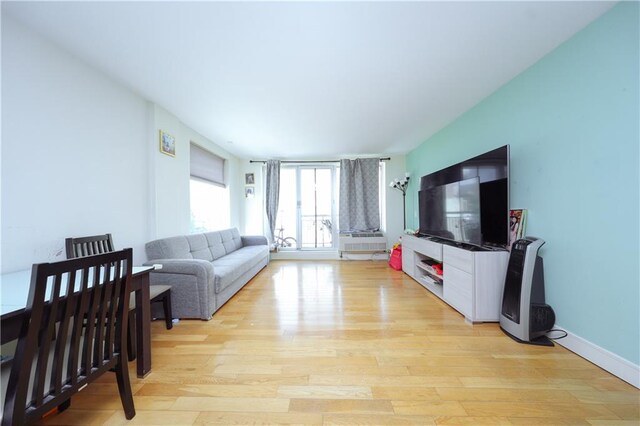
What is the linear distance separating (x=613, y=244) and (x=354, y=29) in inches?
86.2

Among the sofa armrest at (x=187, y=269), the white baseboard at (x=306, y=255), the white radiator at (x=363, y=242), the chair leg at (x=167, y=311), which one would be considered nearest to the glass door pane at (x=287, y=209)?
the white baseboard at (x=306, y=255)

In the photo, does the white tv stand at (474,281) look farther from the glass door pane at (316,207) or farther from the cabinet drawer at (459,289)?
the glass door pane at (316,207)

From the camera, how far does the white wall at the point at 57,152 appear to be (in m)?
1.44

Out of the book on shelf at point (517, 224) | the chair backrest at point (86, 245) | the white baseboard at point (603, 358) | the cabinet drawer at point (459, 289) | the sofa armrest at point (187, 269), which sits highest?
the book on shelf at point (517, 224)

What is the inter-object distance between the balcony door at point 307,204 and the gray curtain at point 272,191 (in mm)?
183

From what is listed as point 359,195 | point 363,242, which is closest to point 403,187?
point 359,195

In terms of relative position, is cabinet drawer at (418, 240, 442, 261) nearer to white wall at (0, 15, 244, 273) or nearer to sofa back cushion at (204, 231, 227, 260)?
sofa back cushion at (204, 231, 227, 260)

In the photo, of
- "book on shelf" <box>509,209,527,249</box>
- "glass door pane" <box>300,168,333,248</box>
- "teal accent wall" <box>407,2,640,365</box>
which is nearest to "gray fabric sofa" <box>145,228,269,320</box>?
"glass door pane" <box>300,168,333,248</box>

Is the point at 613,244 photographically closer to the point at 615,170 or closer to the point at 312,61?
the point at 615,170

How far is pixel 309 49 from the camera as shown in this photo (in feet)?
5.56

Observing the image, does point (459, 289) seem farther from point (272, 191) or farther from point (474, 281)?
point (272, 191)

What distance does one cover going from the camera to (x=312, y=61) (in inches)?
71.8

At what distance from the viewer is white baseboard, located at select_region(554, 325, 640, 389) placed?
4.38 ft

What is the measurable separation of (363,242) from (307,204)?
152cm
